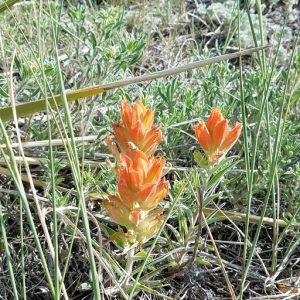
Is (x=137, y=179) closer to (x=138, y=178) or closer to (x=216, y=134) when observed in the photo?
(x=138, y=178)

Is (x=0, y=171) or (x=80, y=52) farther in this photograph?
(x=80, y=52)

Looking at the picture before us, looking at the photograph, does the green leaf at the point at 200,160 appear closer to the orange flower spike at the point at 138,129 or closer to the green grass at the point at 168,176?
the green grass at the point at 168,176

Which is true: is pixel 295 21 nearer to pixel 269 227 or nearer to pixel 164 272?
pixel 269 227

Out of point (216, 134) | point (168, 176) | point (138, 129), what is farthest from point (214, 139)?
point (168, 176)

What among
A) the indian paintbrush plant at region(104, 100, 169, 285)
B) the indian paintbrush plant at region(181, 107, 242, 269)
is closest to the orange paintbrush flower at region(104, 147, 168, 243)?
the indian paintbrush plant at region(104, 100, 169, 285)

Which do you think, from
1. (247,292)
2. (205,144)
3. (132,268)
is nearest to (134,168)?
(205,144)
